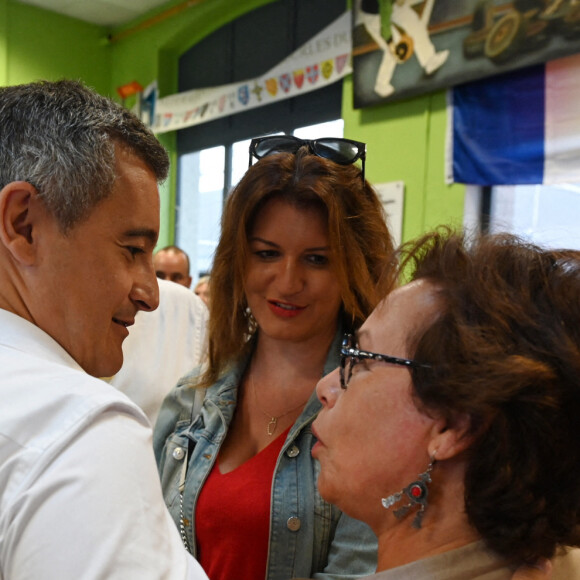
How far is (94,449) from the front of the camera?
2.82 ft

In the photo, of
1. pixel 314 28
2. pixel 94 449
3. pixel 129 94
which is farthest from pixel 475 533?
pixel 129 94

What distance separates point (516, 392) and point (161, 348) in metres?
1.85

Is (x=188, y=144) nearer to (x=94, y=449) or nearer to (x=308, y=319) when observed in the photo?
(x=308, y=319)

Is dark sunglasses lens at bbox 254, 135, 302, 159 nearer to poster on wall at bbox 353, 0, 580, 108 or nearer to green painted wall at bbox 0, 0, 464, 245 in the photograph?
poster on wall at bbox 353, 0, 580, 108

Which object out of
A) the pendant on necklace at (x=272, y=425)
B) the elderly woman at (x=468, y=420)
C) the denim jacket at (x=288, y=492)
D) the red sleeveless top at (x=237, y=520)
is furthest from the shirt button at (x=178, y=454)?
the elderly woman at (x=468, y=420)

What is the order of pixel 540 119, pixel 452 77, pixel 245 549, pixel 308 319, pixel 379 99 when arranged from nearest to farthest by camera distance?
pixel 245 549 → pixel 308 319 → pixel 540 119 → pixel 452 77 → pixel 379 99

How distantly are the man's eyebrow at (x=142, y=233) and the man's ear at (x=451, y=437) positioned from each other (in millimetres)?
584

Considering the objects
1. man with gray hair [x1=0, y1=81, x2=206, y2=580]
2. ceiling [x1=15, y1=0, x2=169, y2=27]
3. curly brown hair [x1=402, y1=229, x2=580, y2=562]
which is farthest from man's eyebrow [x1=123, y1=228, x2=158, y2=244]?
ceiling [x1=15, y1=0, x2=169, y2=27]

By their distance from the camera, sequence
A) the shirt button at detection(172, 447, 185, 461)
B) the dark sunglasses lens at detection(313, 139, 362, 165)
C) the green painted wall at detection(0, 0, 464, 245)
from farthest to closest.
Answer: the green painted wall at detection(0, 0, 464, 245) < the dark sunglasses lens at detection(313, 139, 362, 165) < the shirt button at detection(172, 447, 185, 461)

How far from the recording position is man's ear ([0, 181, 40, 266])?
3.48ft

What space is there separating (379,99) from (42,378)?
4.14m

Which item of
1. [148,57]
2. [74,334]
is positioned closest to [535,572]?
[74,334]

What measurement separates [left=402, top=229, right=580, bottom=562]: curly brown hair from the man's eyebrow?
520 mm

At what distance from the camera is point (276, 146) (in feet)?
6.05
